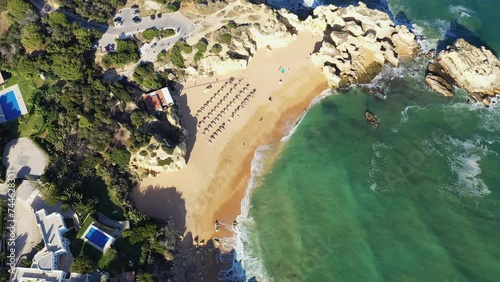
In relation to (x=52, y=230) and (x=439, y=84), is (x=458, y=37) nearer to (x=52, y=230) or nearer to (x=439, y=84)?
(x=439, y=84)

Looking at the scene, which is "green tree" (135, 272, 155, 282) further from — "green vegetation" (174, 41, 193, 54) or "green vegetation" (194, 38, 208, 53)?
"green vegetation" (194, 38, 208, 53)

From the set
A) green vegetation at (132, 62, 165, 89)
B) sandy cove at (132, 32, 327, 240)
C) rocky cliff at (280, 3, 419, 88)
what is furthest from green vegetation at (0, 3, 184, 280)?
rocky cliff at (280, 3, 419, 88)

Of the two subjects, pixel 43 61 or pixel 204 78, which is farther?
pixel 204 78

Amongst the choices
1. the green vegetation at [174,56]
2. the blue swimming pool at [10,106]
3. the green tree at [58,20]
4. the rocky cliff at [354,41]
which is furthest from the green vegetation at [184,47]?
the blue swimming pool at [10,106]

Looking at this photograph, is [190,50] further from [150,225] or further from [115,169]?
[150,225]

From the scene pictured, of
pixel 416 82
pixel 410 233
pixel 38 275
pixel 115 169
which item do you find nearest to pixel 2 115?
pixel 115 169

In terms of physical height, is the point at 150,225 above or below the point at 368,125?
below
